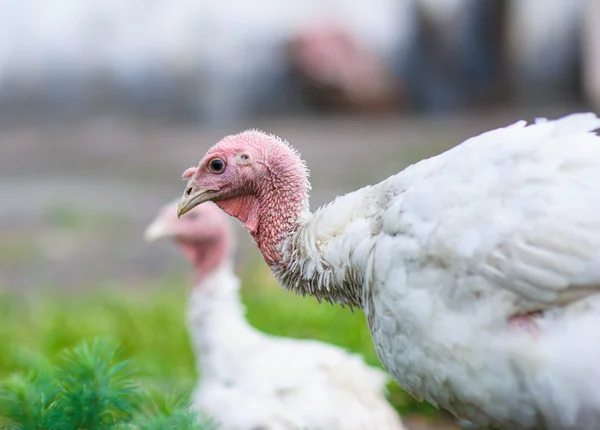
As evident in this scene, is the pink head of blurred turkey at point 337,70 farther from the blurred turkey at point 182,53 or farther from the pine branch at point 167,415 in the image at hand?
the pine branch at point 167,415

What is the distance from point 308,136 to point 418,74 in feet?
7.36

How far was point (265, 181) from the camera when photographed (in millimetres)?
2553

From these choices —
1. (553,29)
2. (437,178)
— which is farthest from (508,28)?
(437,178)

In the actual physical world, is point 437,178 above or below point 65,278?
above

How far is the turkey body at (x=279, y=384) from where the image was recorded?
3.08m

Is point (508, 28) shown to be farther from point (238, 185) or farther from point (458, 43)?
point (238, 185)

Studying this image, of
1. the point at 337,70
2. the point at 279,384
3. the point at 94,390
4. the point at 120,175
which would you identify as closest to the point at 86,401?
the point at 94,390

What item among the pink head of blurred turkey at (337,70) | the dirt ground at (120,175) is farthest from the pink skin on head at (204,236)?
the pink head of blurred turkey at (337,70)

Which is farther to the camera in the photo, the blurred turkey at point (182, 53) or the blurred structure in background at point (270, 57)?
the blurred turkey at point (182, 53)

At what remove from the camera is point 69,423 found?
2.34 metres

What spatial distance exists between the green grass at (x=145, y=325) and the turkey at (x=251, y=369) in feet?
1.41

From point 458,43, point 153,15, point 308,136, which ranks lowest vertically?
point 308,136

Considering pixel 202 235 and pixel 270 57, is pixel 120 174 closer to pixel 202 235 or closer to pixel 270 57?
pixel 270 57

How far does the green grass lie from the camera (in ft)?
14.0
